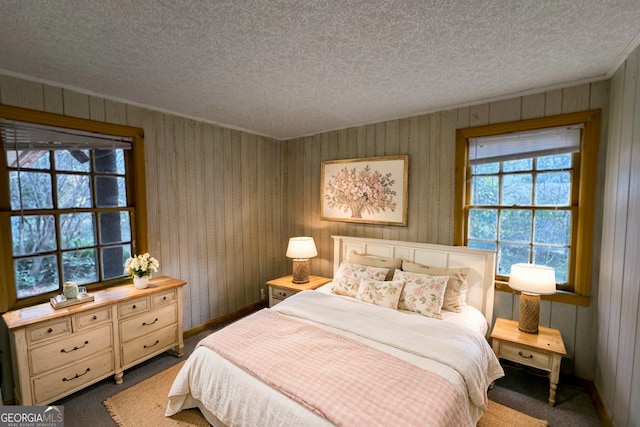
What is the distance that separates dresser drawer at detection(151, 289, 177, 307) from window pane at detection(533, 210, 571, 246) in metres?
3.38

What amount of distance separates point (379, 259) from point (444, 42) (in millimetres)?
2107

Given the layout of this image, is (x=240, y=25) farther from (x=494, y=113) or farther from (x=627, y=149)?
(x=627, y=149)

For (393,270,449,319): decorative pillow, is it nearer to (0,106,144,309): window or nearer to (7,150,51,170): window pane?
(0,106,144,309): window

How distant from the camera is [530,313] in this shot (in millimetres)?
2229

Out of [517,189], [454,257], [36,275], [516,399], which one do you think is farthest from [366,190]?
[36,275]

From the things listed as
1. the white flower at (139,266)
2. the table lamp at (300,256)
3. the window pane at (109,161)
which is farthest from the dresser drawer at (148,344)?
the window pane at (109,161)

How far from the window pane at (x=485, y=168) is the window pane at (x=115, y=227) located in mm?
3435

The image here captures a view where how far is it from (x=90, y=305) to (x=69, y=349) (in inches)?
12.4

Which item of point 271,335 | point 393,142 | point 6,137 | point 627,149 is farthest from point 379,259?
point 6,137

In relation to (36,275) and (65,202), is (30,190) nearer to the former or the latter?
(65,202)

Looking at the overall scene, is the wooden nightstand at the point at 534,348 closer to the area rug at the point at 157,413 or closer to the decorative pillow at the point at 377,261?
the area rug at the point at 157,413

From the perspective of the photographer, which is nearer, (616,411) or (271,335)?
(616,411)

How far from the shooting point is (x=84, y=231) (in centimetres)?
248

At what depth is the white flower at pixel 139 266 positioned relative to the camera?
2.49 m
